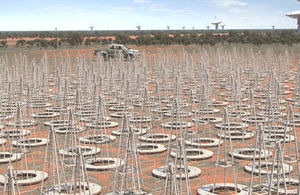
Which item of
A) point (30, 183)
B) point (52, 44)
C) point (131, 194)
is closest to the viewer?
point (131, 194)

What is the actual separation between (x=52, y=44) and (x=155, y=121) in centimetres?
5567

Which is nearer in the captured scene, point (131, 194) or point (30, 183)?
point (131, 194)

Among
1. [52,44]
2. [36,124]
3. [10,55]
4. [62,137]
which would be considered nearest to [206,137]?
[62,137]

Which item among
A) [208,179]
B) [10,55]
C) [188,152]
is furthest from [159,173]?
[10,55]

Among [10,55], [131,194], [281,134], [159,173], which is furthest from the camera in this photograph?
[10,55]

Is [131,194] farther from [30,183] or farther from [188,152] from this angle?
[188,152]

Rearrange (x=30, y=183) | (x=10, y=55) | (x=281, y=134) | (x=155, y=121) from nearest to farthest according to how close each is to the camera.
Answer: (x=30, y=183), (x=281, y=134), (x=155, y=121), (x=10, y=55)

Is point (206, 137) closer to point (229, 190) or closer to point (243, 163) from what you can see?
point (243, 163)

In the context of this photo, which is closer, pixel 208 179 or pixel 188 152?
pixel 208 179

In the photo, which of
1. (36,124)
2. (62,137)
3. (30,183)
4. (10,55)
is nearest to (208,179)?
(30,183)

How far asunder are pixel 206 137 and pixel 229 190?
7157mm

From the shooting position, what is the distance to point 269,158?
16.4 meters

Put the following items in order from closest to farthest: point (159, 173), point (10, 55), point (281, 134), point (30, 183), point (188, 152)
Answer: point (30, 183)
point (159, 173)
point (188, 152)
point (281, 134)
point (10, 55)

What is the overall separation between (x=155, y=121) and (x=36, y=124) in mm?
5564
